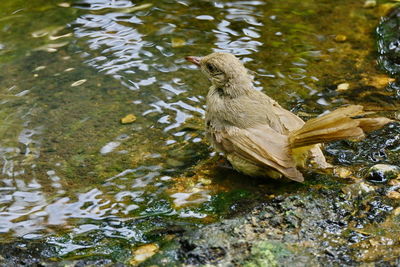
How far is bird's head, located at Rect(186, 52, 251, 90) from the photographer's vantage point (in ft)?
18.4

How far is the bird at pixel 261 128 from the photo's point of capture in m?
4.45

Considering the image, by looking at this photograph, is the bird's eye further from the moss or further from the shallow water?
the moss

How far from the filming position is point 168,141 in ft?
19.2

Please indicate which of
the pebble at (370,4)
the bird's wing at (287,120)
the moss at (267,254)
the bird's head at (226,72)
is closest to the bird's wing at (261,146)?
the bird's wing at (287,120)

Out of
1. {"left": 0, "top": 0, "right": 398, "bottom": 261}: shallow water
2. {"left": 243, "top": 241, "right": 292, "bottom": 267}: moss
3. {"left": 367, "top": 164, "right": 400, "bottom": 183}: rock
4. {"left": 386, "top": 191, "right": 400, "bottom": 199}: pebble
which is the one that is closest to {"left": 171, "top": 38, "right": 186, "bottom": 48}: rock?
{"left": 0, "top": 0, "right": 398, "bottom": 261}: shallow water

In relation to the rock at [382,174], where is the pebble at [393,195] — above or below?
below

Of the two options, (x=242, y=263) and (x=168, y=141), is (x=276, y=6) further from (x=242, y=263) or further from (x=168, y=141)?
(x=242, y=263)

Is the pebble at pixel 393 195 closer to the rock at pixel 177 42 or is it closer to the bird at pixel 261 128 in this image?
the bird at pixel 261 128

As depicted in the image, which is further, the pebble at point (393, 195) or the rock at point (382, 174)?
the rock at point (382, 174)

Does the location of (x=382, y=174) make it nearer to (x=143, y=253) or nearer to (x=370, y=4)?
(x=143, y=253)

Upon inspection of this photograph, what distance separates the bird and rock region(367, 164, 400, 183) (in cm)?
47

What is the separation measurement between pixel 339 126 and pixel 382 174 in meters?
0.68

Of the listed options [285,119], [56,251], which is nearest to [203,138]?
[285,119]

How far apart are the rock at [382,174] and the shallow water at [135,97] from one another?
0.50 metres
